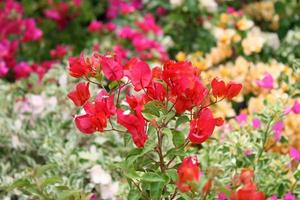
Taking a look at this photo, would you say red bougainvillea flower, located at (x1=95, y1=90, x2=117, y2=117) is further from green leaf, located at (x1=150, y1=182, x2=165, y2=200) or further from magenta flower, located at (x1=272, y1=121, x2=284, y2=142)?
magenta flower, located at (x1=272, y1=121, x2=284, y2=142)

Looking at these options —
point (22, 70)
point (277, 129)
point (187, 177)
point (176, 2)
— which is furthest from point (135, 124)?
point (176, 2)

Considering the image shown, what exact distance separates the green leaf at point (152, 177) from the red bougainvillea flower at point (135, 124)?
58 millimetres

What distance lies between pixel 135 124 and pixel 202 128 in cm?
13

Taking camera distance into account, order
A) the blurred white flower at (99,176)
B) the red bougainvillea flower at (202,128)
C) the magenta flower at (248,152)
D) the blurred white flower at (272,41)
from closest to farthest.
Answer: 1. the red bougainvillea flower at (202,128)
2. the magenta flower at (248,152)
3. the blurred white flower at (99,176)
4. the blurred white flower at (272,41)

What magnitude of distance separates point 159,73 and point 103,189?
73 centimetres

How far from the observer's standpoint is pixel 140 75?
1.30m

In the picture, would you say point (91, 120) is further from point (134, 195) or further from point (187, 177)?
point (187, 177)

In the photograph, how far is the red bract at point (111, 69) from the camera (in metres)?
Result: 1.32

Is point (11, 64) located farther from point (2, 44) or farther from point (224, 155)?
point (224, 155)

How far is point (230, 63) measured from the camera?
9.18 ft

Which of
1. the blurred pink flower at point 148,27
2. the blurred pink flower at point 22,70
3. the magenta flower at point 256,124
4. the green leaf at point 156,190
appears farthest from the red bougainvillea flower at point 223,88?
the blurred pink flower at point 148,27

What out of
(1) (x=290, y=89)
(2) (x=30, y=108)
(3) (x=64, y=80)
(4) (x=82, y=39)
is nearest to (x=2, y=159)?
(2) (x=30, y=108)

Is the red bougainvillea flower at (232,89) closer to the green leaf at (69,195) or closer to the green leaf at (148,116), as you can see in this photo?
the green leaf at (148,116)

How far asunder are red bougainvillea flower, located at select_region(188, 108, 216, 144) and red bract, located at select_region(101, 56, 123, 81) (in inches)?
7.3
